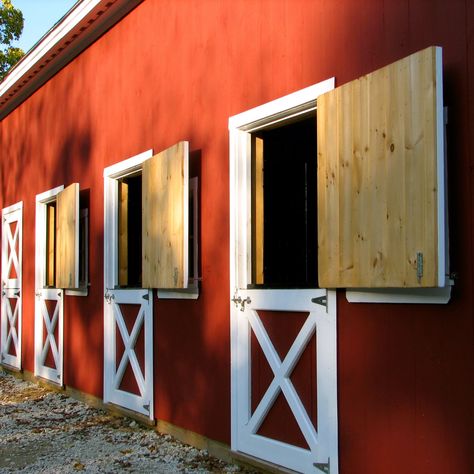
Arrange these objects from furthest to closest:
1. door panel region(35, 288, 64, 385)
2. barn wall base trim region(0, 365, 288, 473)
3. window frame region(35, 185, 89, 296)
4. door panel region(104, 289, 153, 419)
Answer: window frame region(35, 185, 89, 296) → door panel region(35, 288, 64, 385) → door panel region(104, 289, 153, 419) → barn wall base trim region(0, 365, 288, 473)

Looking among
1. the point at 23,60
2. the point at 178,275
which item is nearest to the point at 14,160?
the point at 23,60

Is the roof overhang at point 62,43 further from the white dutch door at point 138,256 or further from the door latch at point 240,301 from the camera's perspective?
the door latch at point 240,301

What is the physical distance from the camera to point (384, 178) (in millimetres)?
3398

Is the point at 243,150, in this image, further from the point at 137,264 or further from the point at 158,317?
the point at 137,264

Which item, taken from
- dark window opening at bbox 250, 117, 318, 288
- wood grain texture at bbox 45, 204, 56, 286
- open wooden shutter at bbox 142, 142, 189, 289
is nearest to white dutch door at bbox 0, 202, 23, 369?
wood grain texture at bbox 45, 204, 56, 286

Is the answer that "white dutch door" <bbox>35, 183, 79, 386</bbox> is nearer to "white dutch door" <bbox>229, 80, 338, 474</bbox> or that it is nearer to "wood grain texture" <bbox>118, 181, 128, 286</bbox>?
"wood grain texture" <bbox>118, 181, 128, 286</bbox>

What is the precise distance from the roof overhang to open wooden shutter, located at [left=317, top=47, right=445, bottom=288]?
3.47 meters

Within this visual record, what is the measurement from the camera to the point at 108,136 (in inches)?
278

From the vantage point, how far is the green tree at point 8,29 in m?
21.8

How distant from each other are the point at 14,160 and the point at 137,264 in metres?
4.30

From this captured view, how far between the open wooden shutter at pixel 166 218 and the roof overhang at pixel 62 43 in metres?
1.87

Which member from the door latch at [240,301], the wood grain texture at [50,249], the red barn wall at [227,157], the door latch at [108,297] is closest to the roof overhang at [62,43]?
the red barn wall at [227,157]

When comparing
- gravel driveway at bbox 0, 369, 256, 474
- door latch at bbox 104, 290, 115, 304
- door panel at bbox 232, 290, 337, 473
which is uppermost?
door latch at bbox 104, 290, 115, 304

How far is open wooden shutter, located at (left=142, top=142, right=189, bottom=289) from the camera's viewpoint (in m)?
5.11
